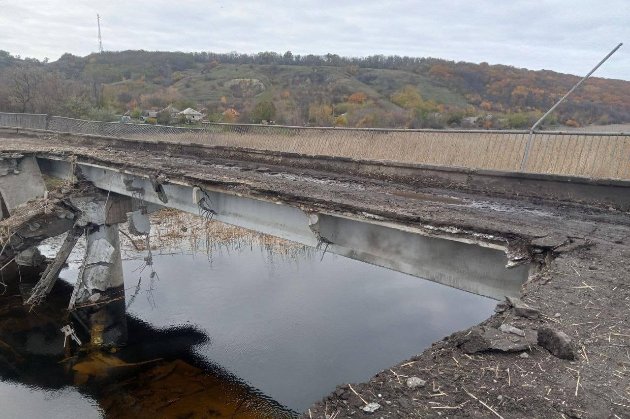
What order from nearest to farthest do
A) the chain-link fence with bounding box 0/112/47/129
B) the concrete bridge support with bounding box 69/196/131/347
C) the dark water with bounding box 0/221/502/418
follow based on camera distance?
the dark water with bounding box 0/221/502/418, the concrete bridge support with bounding box 69/196/131/347, the chain-link fence with bounding box 0/112/47/129

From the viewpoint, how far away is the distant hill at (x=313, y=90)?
28609mm

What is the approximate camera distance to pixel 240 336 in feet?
41.0

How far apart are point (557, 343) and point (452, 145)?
9657 mm

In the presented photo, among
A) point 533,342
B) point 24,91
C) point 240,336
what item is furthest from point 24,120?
point 533,342

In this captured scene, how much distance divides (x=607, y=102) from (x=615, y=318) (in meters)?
26.3

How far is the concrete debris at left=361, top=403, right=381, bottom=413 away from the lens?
306 cm

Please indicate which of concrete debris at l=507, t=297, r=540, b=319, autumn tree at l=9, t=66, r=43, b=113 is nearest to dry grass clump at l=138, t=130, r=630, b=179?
concrete debris at l=507, t=297, r=540, b=319

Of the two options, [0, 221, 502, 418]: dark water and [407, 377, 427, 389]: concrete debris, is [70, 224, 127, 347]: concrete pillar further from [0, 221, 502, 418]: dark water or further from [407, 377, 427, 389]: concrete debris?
[407, 377, 427, 389]: concrete debris

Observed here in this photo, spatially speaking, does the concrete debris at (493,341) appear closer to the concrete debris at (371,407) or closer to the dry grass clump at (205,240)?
the concrete debris at (371,407)

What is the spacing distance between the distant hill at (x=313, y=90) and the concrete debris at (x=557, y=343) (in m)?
22.4

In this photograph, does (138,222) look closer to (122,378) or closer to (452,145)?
(122,378)

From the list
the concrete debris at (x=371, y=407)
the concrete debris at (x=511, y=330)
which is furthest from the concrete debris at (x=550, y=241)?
the concrete debris at (x=371, y=407)

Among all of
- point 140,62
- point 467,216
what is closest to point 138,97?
point 140,62

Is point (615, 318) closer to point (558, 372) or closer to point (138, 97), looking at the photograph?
point (558, 372)
